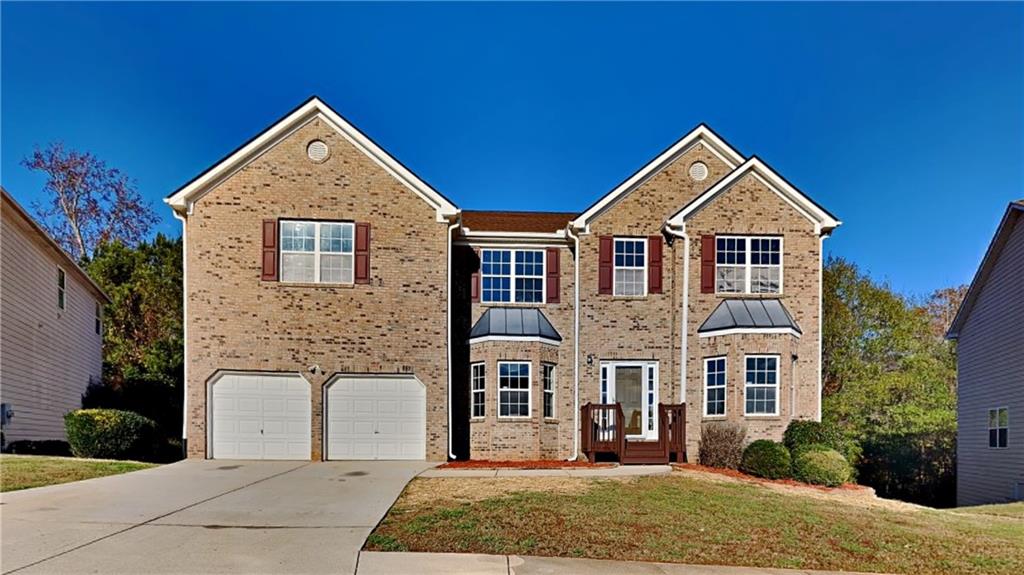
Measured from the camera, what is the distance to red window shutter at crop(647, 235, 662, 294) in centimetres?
1936

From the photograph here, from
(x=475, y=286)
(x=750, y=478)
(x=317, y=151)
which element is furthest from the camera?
(x=475, y=286)

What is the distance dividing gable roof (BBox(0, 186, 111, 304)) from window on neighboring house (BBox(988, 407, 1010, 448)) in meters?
25.5

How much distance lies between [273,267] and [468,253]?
5.24 meters

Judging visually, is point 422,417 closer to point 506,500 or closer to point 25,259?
point 506,500

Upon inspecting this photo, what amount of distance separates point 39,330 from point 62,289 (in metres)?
2.50

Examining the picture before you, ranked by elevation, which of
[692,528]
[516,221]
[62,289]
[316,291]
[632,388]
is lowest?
[692,528]

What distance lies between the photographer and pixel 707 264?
62.1 feet

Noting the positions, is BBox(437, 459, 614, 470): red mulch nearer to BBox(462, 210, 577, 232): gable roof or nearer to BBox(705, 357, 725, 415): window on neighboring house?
BBox(705, 357, 725, 415): window on neighboring house

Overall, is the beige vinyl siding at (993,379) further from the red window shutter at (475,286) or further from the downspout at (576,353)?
the red window shutter at (475,286)

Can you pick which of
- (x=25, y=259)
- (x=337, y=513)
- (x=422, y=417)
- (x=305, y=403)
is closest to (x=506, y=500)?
(x=337, y=513)

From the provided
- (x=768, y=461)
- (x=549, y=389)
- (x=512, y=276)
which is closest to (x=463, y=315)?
(x=512, y=276)

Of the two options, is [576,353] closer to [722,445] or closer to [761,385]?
[722,445]

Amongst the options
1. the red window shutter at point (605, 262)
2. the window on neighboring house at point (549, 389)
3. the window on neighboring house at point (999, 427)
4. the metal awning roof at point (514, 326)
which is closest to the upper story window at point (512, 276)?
the metal awning roof at point (514, 326)

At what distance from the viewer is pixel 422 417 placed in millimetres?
17688
